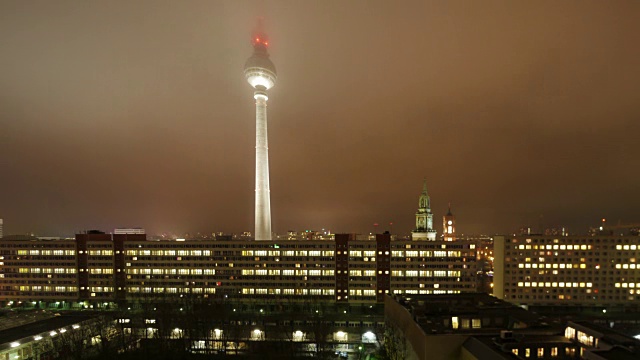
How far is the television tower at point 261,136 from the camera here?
113 meters

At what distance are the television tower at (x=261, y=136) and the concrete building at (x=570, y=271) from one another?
7410cm

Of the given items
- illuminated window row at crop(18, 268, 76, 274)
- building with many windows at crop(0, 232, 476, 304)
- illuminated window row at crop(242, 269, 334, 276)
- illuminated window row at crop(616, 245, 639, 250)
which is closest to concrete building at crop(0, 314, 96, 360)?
building with many windows at crop(0, 232, 476, 304)

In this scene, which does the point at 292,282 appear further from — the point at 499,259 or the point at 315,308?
the point at 499,259

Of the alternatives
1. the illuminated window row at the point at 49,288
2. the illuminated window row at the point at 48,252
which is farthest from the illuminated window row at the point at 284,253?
the illuminated window row at the point at 48,252

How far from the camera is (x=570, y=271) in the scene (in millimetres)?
75250

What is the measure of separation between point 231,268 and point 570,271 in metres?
81.8

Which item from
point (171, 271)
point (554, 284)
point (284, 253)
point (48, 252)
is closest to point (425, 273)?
point (554, 284)

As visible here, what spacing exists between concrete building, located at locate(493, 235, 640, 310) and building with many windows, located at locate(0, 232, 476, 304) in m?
16.0

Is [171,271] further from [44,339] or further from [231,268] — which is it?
[44,339]

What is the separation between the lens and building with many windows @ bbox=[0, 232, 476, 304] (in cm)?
7344

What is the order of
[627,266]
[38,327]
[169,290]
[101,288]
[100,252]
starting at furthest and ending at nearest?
[100,252] < [169,290] < [101,288] < [627,266] < [38,327]

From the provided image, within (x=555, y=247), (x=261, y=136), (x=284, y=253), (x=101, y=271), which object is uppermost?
(x=261, y=136)

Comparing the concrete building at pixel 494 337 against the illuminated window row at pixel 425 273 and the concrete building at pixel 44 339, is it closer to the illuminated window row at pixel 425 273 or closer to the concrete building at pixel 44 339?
the illuminated window row at pixel 425 273

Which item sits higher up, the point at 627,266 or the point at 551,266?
the point at 627,266
